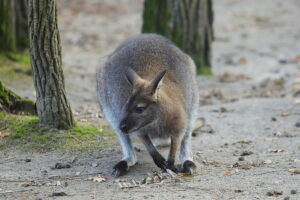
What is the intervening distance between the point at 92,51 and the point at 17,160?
24.4 feet

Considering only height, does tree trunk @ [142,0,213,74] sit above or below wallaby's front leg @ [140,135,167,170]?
above

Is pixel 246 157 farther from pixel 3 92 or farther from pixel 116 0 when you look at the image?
pixel 116 0

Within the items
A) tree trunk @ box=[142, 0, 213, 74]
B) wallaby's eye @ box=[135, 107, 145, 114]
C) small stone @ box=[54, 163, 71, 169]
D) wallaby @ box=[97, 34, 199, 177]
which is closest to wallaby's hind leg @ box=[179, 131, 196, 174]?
wallaby @ box=[97, 34, 199, 177]

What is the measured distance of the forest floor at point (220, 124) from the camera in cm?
538

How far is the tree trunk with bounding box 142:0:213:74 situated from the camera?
1038 centimetres

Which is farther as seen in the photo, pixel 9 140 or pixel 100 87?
pixel 100 87

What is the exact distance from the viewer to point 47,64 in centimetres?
651

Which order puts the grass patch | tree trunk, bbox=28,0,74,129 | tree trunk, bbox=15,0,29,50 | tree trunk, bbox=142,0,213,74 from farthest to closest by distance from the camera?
tree trunk, bbox=142,0,213,74
tree trunk, bbox=15,0,29,50
the grass patch
tree trunk, bbox=28,0,74,129

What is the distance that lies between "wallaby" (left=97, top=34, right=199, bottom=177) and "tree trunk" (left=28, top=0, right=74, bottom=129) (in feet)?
1.78

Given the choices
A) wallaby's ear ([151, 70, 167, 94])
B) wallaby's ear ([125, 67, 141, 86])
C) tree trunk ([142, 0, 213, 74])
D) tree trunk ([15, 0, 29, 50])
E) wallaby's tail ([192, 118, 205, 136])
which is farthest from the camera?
tree trunk ([142, 0, 213, 74])

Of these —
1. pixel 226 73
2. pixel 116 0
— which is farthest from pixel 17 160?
pixel 116 0

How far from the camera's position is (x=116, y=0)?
60.8ft

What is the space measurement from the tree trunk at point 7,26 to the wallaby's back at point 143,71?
9.29 ft

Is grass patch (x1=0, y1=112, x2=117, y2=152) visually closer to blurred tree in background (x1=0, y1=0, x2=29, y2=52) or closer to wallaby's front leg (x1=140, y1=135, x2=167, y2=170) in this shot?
wallaby's front leg (x1=140, y1=135, x2=167, y2=170)
